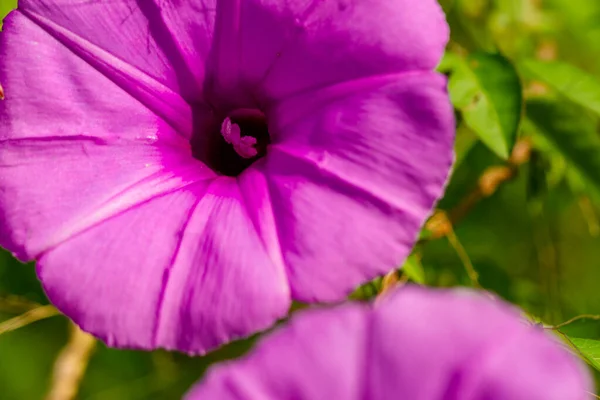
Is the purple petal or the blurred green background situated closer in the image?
the purple petal

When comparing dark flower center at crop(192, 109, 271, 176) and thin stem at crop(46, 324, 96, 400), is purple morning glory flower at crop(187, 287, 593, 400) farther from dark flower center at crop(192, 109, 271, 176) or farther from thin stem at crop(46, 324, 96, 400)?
thin stem at crop(46, 324, 96, 400)

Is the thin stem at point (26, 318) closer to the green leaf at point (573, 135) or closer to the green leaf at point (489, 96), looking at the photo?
the green leaf at point (489, 96)

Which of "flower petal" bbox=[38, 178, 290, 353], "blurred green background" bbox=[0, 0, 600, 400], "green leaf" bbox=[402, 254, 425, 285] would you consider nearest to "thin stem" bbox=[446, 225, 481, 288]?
"blurred green background" bbox=[0, 0, 600, 400]

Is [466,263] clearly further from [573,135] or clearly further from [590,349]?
[590,349]

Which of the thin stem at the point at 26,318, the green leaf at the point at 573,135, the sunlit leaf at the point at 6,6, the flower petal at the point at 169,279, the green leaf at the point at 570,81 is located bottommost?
the thin stem at the point at 26,318

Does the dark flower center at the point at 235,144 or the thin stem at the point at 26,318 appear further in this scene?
the thin stem at the point at 26,318

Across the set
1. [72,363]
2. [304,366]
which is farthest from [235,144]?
[72,363]

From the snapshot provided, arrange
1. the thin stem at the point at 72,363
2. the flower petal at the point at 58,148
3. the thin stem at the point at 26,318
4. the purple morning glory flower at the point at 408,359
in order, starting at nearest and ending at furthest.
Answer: the purple morning glory flower at the point at 408,359 < the flower petal at the point at 58,148 < the thin stem at the point at 26,318 < the thin stem at the point at 72,363

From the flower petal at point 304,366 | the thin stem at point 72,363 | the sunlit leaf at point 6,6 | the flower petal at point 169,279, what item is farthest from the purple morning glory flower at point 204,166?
the thin stem at point 72,363
